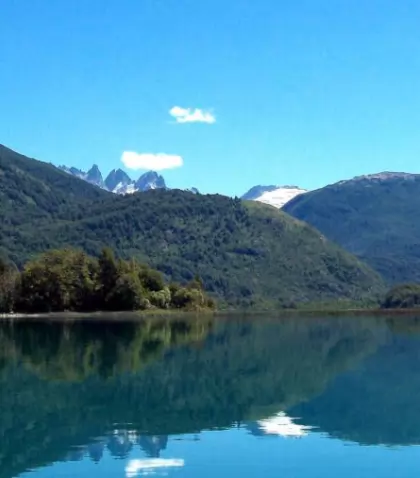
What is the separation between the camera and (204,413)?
30328mm

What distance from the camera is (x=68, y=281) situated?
4712 inches

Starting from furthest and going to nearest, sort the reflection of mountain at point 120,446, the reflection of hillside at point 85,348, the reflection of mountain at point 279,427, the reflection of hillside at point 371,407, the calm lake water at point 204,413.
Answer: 1. the reflection of hillside at point 85,348
2. the reflection of hillside at point 371,407
3. the reflection of mountain at point 279,427
4. the reflection of mountain at point 120,446
5. the calm lake water at point 204,413

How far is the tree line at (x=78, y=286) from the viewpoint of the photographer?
11694 cm

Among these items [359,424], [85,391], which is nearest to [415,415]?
[359,424]

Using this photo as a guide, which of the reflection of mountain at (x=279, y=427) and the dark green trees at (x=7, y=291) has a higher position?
the dark green trees at (x=7, y=291)

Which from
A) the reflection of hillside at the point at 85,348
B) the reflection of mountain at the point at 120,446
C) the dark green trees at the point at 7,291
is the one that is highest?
the dark green trees at the point at 7,291

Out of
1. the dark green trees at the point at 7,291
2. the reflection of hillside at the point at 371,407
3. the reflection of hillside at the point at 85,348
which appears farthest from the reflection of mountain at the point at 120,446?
the dark green trees at the point at 7,291

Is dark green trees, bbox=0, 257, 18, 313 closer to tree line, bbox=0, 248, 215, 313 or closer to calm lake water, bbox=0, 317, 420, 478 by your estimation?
tree line, bbox=0, 248, 215, 313

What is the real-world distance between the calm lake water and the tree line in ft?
202

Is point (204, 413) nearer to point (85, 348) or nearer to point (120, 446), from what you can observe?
point (120, 446)

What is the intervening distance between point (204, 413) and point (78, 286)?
9382 centimetres

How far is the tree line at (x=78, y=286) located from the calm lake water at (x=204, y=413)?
61710 millimetres

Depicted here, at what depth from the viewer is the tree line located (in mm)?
116938

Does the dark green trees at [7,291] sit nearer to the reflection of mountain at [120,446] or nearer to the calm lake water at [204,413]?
the calm lake water at [204,413]
